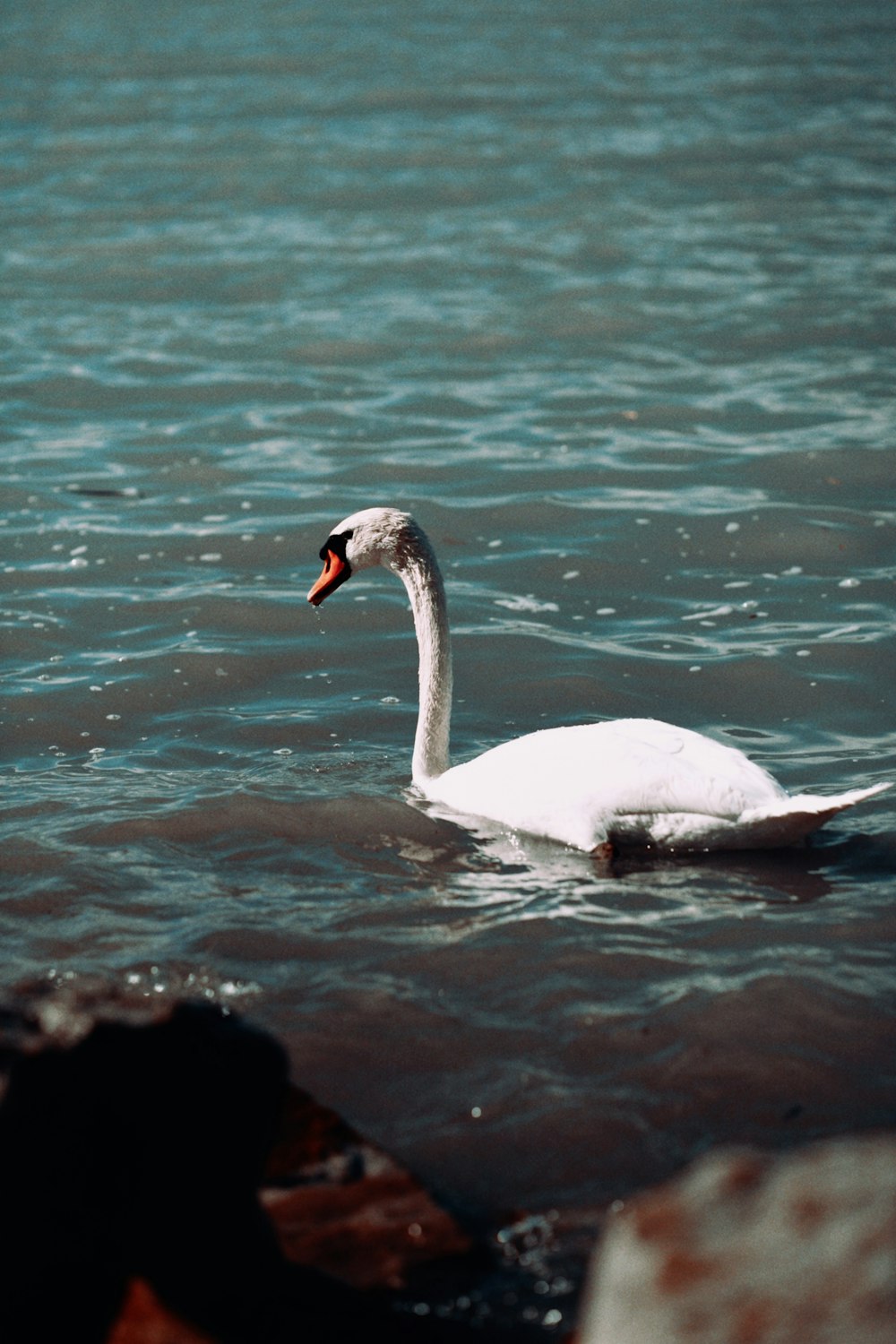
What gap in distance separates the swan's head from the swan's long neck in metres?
0.03

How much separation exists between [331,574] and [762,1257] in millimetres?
4852

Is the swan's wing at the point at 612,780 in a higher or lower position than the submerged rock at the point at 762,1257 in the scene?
lower

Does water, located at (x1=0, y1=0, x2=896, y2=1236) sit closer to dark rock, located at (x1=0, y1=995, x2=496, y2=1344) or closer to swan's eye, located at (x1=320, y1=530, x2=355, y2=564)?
dark rock, located at (x1=0, y1=995, x2=496, y2=1344)

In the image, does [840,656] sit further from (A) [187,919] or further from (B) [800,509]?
(A) [187,919]

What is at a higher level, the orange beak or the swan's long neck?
the orange beak

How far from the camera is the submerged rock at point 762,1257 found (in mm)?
2496

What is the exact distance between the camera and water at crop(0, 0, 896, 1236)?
16.6 ft

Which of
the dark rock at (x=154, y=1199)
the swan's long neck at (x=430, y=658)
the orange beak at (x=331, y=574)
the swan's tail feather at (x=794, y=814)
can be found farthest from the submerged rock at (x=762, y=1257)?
the orange beak at (x=331, y=574)

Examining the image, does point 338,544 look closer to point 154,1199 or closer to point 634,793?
point 634,793

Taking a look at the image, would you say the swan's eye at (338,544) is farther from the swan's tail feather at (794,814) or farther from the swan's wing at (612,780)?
the swan's tail feather at (794,814)

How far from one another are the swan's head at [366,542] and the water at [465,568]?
88 centimetres

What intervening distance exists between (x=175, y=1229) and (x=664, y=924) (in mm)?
2537

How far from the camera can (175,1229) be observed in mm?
3516

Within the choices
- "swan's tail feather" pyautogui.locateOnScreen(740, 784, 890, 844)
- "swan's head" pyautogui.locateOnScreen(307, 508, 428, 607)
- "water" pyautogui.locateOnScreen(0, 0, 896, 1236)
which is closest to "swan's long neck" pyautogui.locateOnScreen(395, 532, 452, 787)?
"swan's head" pyautogui.locateOnScreen(307, 508, 428, 607)
